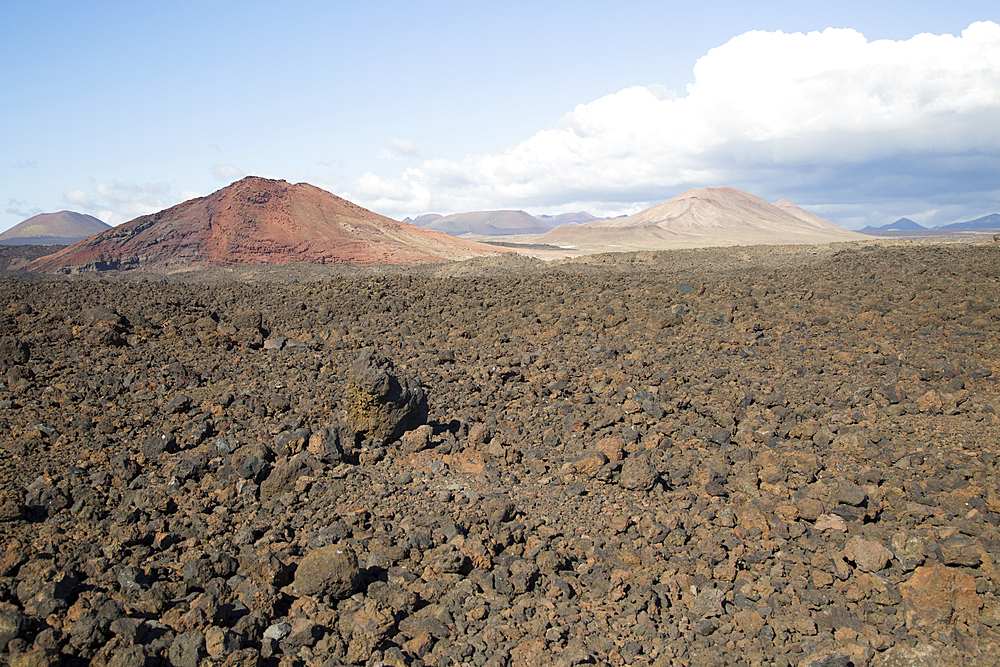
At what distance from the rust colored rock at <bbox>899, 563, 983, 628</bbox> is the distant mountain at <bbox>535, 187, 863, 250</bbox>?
6866cm

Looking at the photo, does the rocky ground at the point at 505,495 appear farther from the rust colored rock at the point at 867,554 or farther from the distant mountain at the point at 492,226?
the distant mountain at the point at 492,226

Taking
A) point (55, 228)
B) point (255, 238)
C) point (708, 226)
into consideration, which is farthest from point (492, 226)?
point (255, 238)

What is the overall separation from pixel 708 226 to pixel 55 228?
361ft

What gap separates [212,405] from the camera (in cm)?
666

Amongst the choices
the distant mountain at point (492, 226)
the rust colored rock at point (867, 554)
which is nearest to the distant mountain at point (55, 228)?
the distant mountain at point (492, 226)

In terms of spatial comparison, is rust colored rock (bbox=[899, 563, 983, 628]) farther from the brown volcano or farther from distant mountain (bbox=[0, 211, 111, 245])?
distant mountain (bbox=[0, 211, 111, 245])

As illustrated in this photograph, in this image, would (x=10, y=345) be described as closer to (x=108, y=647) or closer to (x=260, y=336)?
(x=260, y=336)

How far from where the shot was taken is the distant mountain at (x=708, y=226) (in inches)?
3130

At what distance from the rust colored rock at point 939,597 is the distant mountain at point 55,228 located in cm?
12249

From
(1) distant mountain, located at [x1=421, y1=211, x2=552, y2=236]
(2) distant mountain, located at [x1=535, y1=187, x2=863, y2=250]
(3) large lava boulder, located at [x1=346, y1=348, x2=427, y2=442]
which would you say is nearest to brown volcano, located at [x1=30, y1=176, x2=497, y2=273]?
(3) large lava boulder, located at [x1=346, y1=348, x2=427, y2=442]

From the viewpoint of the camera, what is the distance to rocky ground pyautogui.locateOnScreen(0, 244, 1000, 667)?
11.8 feet

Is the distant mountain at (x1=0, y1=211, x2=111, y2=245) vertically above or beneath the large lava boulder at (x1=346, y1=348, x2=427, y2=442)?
above

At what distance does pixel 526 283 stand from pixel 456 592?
10.3m

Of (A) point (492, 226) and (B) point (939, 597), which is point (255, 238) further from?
(A) point (492, 226)
